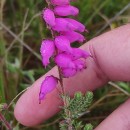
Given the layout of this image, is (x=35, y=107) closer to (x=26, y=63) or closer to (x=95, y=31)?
(x=26, y=63)

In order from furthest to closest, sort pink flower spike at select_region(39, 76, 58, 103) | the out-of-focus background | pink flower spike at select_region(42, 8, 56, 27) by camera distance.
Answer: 1. the out-of-focus background
2. pink flower spike at select_region(39, 76, 58, 103)
3. pink flower spike at select_region(42, 8, 56, 27)

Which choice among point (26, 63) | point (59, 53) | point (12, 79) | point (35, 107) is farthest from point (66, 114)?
point (26, 63)

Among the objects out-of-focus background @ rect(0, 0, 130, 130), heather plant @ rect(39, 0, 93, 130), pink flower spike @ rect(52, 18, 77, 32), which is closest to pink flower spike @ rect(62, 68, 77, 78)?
heather plant @ rect(39, 0, 93, 130)

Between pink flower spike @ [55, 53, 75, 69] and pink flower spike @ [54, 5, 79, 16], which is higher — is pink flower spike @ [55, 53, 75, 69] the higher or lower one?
the lower one

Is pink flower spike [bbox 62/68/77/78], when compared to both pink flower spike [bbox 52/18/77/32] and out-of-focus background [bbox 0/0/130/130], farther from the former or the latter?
out-of-focus background [bbox 0/0/130/130]

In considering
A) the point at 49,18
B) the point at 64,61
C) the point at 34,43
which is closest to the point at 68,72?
the point at 64,61

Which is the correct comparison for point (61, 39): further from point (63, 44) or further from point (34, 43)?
point (34, 43)

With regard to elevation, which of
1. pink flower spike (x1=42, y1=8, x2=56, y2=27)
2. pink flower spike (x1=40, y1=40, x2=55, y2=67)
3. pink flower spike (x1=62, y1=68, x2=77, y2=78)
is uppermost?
pink flower spike (x1=42, y1=8, x2=56, y2=27)
